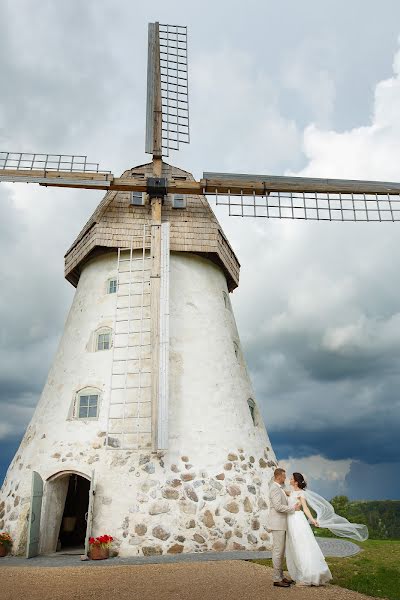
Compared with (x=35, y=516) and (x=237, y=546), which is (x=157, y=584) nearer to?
(x=237, y=546)

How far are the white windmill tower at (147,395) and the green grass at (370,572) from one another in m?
2.39

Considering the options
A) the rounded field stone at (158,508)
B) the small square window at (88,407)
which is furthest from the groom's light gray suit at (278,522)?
the small square window at (88,407)

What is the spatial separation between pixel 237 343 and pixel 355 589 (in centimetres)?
874

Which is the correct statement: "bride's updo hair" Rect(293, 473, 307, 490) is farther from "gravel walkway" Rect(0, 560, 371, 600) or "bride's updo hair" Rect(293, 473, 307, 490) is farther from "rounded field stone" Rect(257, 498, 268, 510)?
"rounded field stone" Rect(257, 498, 268, 510)

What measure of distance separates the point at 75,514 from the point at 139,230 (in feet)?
31.1

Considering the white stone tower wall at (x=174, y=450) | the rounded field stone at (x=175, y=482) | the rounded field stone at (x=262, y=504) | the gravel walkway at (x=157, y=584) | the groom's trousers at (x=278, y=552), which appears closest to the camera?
the gravel walkway at (x=157, y=584)

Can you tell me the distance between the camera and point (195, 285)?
1495 centimetres

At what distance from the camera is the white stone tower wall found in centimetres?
1107

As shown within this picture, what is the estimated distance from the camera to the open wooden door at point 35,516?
36.0 ft

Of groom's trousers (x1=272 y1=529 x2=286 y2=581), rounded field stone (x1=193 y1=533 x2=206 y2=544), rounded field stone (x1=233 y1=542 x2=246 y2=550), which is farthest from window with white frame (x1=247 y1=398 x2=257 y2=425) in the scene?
groom's trousers (x1=272 y1=529 x2=286 y2=581)

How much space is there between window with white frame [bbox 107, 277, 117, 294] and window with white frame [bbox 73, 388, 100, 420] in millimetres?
3275

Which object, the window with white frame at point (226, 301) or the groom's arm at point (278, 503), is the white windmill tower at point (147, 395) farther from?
the groom's arm at point (278, 503)

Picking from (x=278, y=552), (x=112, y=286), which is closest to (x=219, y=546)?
(x=278, y=552)

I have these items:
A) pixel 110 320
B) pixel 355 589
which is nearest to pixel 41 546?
pixel 110 320
